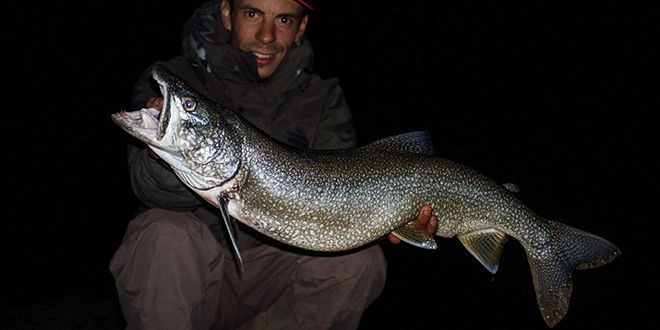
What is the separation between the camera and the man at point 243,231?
7.22 feet

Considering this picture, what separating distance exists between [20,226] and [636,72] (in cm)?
1403

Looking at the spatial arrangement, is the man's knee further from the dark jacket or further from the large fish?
the large fish

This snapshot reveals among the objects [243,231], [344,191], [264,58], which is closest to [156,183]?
[243,231]

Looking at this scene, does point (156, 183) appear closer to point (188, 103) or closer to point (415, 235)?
point (188, 103)

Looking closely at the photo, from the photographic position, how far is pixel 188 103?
1873 millimetres

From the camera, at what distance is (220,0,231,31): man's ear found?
3.13m

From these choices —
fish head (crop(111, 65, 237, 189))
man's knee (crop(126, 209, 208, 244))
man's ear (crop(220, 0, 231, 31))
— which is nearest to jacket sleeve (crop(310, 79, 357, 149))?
man's ear (crop(220, 0, 231, 31))

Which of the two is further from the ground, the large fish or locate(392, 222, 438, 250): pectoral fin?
the large fish

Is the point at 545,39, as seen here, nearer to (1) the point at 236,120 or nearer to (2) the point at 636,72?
(2) the point at 636,72

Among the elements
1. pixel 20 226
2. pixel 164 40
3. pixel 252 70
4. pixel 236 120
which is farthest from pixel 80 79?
pixel 236 120

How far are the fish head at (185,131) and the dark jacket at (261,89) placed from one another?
58 centimetres

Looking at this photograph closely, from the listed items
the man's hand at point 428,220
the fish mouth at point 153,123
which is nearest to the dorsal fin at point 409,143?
the man's hand at point 428,220

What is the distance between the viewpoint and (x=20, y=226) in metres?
7.52

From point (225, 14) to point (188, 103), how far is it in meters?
1.53
